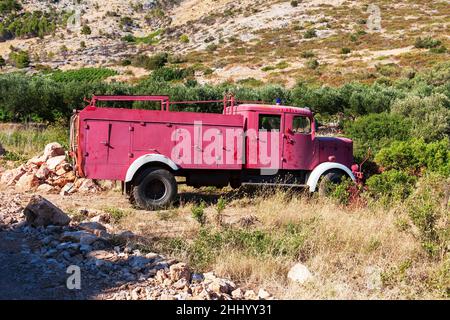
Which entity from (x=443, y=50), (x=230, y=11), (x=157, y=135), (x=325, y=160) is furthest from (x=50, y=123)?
(x=230, y=11)

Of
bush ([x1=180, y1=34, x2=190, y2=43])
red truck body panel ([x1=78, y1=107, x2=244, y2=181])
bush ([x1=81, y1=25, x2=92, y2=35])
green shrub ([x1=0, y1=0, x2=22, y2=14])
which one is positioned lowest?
red truck body panel ([x1=78, y1=107, x2=244, y2=181])

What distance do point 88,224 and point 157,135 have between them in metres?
3.09

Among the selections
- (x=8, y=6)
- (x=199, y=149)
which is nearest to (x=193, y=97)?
(x=199, y=149)

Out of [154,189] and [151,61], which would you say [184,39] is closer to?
[151,61]

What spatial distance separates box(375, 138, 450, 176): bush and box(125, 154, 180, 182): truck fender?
5161 millimetres

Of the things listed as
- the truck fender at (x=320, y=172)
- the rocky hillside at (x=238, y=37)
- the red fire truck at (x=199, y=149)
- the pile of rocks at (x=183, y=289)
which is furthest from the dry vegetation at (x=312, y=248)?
the rocky hillside at (x=238, y=37)

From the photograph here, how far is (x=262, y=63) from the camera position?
143 feet

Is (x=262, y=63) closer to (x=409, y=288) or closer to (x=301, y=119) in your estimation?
(x=301, y=119)

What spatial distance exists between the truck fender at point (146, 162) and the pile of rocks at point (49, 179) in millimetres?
2292

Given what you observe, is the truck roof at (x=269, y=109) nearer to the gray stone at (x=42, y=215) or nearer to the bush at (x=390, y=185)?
the bush at (x=390, y=185)

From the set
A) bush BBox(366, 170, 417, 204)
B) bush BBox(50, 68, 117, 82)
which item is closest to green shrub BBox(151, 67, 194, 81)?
bush BBox(50, 68, 117, 82)

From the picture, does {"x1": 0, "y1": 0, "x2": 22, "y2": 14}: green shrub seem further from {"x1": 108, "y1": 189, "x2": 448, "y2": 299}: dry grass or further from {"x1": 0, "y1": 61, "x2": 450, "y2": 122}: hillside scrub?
{"x1": 108, "y1": 189, "x2": 448, "y2": 299}: dry grass

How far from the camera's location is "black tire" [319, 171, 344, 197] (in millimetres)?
10030

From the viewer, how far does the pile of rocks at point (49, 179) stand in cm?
1119
